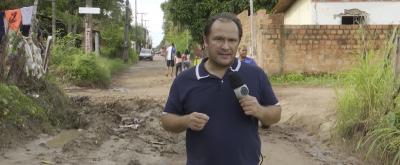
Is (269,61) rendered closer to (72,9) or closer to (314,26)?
(314,26)

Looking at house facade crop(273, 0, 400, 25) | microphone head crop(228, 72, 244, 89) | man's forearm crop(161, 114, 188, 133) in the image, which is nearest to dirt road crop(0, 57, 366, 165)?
man's forearm crop(161, 114, 188, 133)

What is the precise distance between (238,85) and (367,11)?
18532mm

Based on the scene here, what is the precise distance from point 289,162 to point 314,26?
1071 centimetres

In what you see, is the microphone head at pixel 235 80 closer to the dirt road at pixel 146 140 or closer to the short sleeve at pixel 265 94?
the short sleeve at pixel 265 94

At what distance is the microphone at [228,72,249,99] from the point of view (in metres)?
2.67

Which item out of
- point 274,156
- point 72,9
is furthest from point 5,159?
point 72,9

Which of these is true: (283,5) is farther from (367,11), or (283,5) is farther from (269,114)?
(269,114)

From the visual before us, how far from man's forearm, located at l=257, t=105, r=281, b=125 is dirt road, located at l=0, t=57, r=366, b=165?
4684mm

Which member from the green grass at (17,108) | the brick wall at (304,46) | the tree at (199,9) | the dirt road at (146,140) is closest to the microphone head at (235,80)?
the dirt road at (146,140)

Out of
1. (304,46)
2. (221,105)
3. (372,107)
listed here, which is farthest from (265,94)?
(304,46)

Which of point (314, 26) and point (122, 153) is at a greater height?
point (314, 26)

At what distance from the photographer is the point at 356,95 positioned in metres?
8.45

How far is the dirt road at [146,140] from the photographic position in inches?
303

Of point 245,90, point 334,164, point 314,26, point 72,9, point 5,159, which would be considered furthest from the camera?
point 72,9
